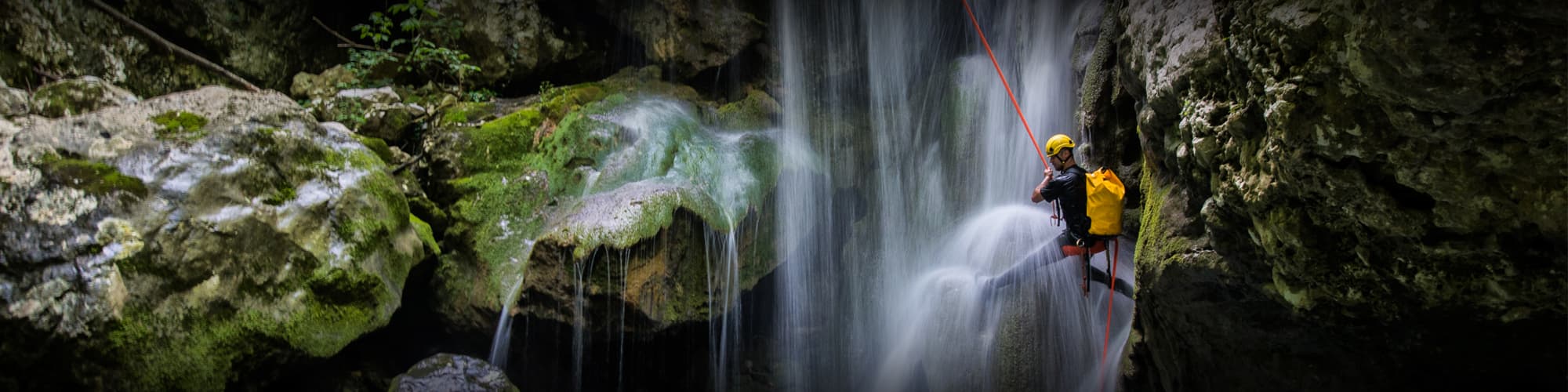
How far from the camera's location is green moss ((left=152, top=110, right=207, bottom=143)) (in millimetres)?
4816

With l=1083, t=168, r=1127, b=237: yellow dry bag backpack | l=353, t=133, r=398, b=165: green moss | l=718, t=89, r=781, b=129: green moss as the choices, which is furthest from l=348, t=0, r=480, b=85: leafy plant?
l=1083, t=168, r=1127, b=237: yellow dry bag backpack

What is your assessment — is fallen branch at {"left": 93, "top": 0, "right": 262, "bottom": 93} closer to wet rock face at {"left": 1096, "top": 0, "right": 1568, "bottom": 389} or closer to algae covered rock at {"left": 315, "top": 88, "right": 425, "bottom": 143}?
algae covered rock at {"left": 315, "top": 88, "right": 425, "bottom": 143}

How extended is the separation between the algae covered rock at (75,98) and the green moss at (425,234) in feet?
7.21

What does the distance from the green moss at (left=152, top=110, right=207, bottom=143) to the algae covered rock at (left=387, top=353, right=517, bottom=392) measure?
236 centimetres

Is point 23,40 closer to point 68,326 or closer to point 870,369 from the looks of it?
point 68,326

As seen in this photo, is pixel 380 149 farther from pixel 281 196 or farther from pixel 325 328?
pixel 325 328

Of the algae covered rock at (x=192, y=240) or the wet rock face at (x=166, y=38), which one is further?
the wet rock face at (x=166, y=38)

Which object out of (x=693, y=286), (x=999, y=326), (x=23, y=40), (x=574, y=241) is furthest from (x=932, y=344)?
(x=23, y=40)

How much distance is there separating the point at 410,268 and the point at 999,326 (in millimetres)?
5487

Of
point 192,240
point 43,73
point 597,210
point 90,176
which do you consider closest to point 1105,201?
point 597,210

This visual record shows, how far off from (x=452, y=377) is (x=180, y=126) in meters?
2.79

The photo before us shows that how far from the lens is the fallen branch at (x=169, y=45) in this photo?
6.58 meters

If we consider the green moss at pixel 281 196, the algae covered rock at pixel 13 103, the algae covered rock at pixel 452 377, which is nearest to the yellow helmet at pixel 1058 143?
the algae covered rock at pixel 452 377

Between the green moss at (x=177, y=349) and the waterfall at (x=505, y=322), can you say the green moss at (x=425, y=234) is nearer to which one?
the waterfall at (x=505, y=322)
